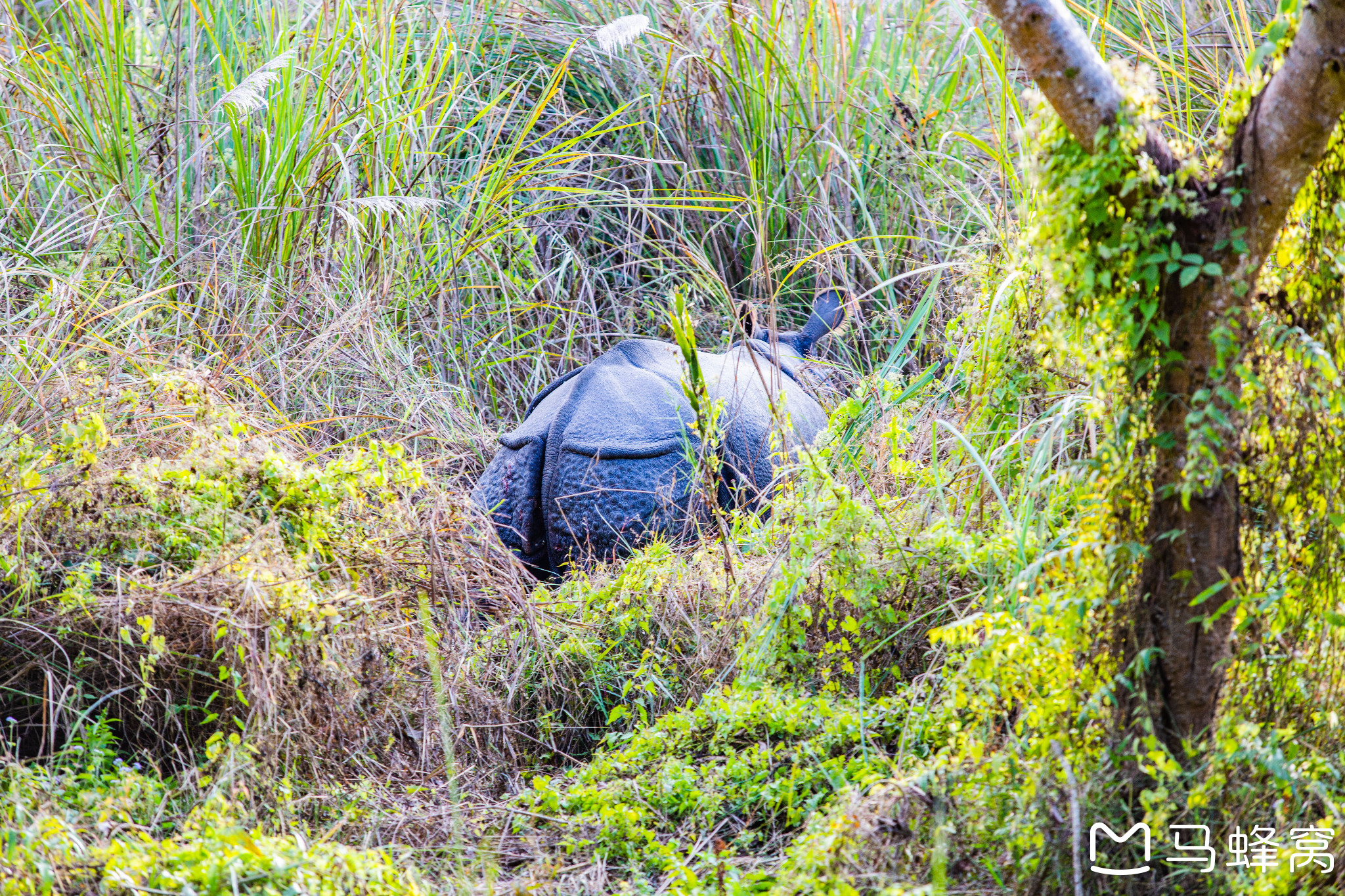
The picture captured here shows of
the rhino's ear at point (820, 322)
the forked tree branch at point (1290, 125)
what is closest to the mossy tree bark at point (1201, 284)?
the forked tree branch at point (1290, 125)

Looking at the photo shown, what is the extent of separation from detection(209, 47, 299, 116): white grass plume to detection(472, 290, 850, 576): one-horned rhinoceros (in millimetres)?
1368

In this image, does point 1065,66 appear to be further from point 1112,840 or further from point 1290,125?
point 1112,840

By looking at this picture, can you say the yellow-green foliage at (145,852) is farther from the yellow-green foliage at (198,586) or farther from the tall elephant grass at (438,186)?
the tall elephant grass at (438,186)

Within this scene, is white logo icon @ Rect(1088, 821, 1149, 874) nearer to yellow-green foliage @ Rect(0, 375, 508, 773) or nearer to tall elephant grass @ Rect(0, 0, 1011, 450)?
yellow-green foliage @ Rect(0, 375, 508, 773)

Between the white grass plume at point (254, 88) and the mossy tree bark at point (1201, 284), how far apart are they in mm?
2808

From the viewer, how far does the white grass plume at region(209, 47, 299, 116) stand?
3.71 m

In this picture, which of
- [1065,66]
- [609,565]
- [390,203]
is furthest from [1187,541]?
[390,203]

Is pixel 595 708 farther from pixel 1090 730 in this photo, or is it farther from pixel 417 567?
pixel 1090 730

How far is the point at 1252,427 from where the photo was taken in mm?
1677

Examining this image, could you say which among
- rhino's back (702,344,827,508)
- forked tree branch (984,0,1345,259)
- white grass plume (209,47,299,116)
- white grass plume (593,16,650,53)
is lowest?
rhino's back (702,344,827,508)

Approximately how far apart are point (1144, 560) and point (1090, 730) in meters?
0.28

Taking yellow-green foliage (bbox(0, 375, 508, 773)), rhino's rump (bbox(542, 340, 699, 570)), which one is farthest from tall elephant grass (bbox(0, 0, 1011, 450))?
yellow-green foliage (bbox(0, 375, 508, 773))

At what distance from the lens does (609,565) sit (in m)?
3.45

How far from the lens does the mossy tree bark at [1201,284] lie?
1.56 m
